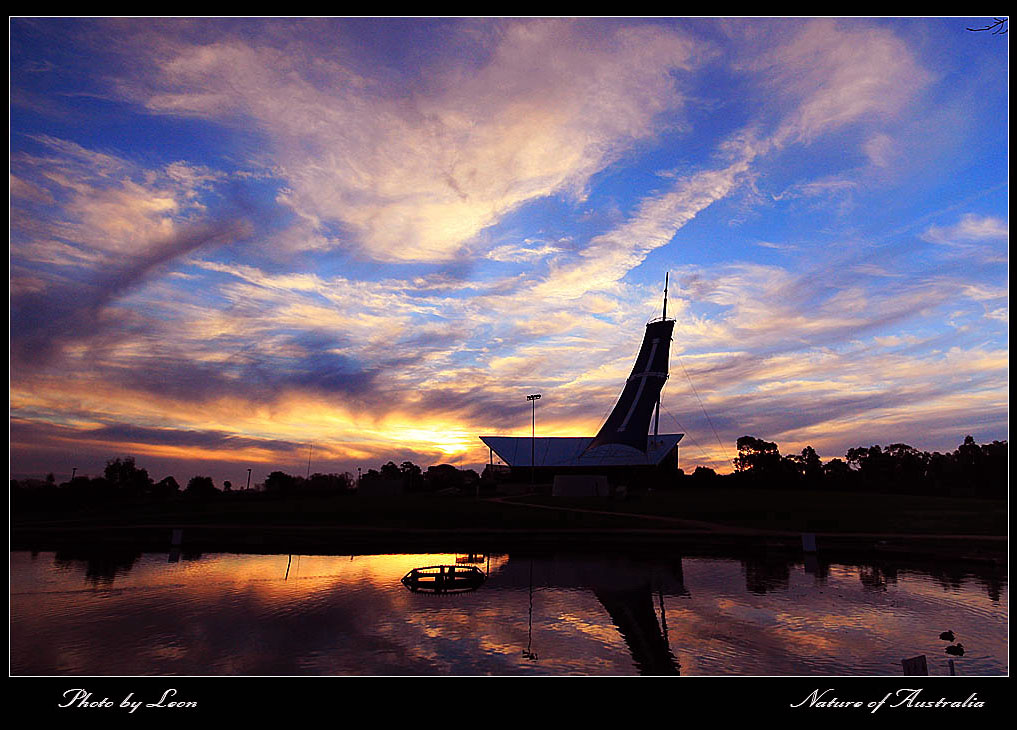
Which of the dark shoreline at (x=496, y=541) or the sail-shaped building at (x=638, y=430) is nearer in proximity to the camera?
the dark shoreline at (x=496, y=541)

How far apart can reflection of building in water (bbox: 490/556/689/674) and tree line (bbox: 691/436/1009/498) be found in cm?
5224

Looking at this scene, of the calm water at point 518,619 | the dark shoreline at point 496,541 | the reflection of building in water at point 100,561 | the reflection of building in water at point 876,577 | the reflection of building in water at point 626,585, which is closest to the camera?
the calm water at point 518,619

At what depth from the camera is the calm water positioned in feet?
48.1

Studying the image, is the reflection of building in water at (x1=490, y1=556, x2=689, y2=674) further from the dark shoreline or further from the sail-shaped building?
the sail-shaped building

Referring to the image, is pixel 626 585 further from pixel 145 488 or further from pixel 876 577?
pixel 145 488

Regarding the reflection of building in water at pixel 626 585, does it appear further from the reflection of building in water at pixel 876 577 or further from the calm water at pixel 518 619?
the reflection of building in water at pixel 876 577

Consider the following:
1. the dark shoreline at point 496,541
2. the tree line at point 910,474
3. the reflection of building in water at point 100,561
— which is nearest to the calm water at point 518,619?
the reflection of building in water at point 100,561

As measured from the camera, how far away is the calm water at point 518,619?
14.7m

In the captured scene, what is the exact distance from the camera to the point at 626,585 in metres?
23.1

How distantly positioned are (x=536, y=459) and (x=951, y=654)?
84074 millimetres

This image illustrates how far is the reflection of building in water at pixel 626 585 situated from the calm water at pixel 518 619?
0.08 meters
